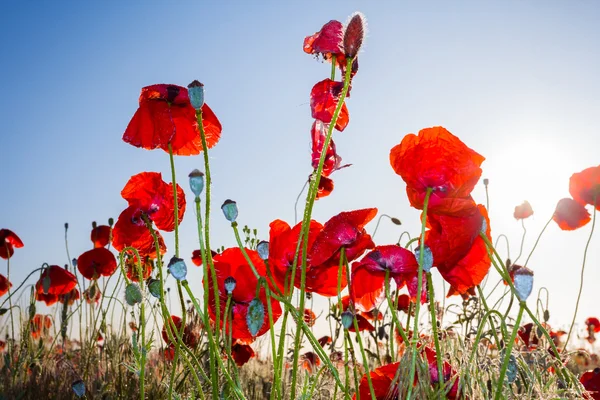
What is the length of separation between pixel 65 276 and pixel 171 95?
2149 mm

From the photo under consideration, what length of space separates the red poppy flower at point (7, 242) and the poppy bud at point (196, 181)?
11.7ft

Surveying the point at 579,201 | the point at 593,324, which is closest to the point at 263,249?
the point at 579,201

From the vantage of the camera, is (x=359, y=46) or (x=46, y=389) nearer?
(x=359, y=46)

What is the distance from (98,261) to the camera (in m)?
3.22

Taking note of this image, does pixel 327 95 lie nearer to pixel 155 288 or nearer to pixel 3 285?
pixel 155 288

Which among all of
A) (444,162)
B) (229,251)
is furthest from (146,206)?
(444,162)

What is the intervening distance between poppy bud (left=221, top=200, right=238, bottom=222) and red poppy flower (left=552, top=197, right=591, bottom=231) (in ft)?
7.25

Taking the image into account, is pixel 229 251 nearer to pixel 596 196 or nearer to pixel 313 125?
pixel 313 125

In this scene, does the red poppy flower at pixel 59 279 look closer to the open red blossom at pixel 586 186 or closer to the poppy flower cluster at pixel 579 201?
the poppy flower cluster at pixel 579 201

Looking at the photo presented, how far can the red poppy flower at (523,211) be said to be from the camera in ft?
11.9

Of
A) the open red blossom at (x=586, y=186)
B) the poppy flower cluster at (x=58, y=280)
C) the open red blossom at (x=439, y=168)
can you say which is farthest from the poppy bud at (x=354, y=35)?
the poppy flower cluster at (x=58, y=280)

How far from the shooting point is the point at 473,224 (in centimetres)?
128

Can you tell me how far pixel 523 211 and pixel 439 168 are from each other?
255cm

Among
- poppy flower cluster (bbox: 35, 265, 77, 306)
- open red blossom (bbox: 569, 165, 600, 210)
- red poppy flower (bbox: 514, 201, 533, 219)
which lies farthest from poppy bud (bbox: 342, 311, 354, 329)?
red poppy flower (bbox: 514, 201, 533, 219)
